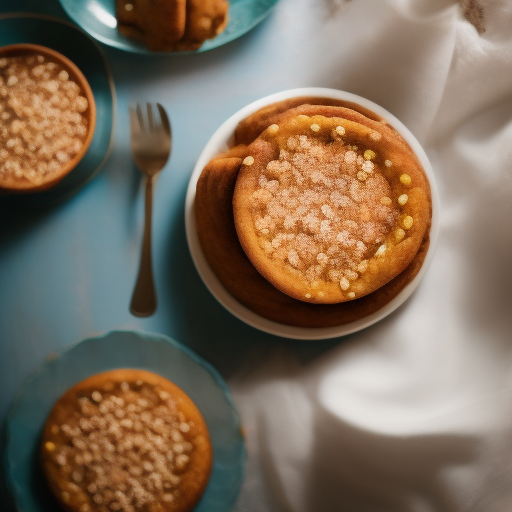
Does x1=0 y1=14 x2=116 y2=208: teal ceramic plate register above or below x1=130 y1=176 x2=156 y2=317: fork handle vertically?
above

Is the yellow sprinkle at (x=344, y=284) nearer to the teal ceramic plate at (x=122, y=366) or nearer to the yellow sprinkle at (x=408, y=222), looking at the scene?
the yellow sprinkle at (x=408, y=222)

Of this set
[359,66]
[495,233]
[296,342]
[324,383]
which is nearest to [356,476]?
[324,383]

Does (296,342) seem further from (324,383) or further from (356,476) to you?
(356,476)

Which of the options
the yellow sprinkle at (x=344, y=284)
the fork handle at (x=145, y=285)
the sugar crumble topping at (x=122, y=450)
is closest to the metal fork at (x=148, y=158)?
the fork handle at (x=145, y=285)

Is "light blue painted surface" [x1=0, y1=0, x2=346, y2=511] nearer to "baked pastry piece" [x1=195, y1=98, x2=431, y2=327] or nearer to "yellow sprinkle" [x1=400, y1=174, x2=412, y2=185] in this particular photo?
"baked pastry piece" [x1=195, y1=98, x2=431, y2=327]

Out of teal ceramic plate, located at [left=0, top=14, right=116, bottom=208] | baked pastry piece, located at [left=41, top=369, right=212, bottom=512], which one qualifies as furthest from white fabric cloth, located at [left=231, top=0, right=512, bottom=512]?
teal ceramic plate, located at [left=0, top=14, right=116, bottom=208]
